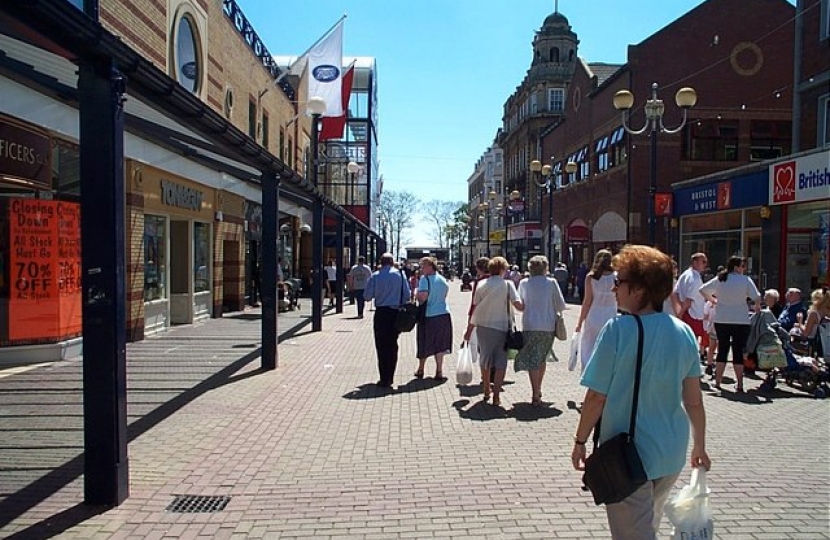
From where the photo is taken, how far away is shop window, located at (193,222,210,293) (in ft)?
55.1

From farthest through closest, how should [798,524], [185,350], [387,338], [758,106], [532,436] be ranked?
[758,106] < [185,350] < [387,338] < [532,436] < [798,524]

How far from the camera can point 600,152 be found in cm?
3709

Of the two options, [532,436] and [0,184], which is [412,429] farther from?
[0,184]

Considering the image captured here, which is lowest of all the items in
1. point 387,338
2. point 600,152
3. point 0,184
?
point 387,338

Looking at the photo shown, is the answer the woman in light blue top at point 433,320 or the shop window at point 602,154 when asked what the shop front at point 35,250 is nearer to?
A: the woman in light blue top at point 433,320

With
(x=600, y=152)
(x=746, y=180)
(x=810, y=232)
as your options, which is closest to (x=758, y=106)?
(x=600, y=152)

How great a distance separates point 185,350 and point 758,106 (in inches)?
1129

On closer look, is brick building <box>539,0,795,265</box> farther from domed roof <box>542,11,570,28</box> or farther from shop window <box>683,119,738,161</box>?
domed roof <box>542,11,570,28</box>

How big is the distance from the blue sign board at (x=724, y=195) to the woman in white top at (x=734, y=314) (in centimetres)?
1156

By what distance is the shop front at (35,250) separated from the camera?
369 inches

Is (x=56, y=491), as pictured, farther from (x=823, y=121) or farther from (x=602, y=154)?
(x=602, y=154)

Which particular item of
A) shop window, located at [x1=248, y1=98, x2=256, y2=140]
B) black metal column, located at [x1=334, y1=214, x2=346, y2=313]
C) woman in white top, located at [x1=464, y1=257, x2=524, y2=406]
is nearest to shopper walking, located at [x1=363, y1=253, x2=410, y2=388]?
woman in white top, located at [x1=464, y1=257, x2=524, y2=406]

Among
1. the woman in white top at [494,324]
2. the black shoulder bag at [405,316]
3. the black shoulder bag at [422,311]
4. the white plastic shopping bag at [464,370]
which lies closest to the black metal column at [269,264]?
the black shoulder bag at [405,316]

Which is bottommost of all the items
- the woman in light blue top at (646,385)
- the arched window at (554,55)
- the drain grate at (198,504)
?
the drain grate at (198,504)
